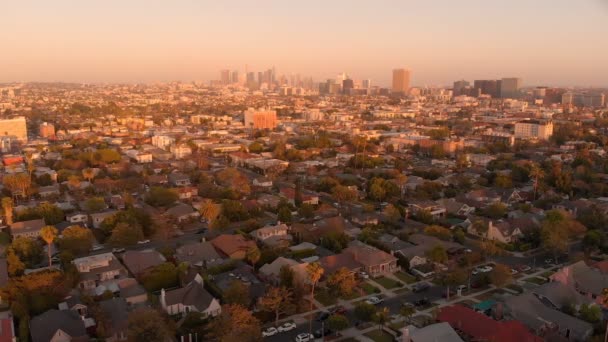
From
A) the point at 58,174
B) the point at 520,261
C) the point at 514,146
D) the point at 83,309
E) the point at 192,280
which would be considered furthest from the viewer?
the point at 514,146

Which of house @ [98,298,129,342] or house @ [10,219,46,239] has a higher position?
house @ [10,219,46,239]

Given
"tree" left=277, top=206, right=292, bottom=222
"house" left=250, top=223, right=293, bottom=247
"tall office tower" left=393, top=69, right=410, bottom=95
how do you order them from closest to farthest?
"house" left=250, top=223, right=293, bottom=247 < "tree" left=277, top=206, right=292, bottom=222 < "tall office tower" left=393, top=69, right=410, bottom=95

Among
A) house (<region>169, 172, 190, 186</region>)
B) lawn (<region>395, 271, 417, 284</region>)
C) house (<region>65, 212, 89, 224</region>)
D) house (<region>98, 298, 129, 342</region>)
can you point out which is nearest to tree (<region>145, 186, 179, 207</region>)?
house (<region>65, 212, 89, 224</region>)

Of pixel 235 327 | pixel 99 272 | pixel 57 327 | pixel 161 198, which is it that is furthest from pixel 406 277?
pixel 161 198

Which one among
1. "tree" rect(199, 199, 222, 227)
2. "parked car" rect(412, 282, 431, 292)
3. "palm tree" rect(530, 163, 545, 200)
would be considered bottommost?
"parked car" rect(412, 282, 431, 292)

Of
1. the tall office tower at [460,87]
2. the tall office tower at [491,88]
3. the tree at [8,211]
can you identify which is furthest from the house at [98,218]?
the tall office tower at [460,87]

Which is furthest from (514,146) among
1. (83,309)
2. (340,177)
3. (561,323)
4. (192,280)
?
(83,309)

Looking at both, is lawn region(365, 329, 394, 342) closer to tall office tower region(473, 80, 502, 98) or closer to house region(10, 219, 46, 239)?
house region(10, 219, 46, 239)

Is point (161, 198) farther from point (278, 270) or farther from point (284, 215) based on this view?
point (278, 270)

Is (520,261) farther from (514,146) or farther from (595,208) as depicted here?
(514,146)
